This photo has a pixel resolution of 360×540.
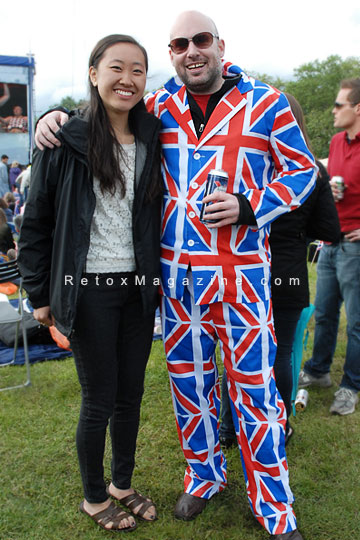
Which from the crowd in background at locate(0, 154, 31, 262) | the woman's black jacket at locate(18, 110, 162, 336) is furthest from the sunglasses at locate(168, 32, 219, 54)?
the crowd in background at locate(0, 154, 31, 262)

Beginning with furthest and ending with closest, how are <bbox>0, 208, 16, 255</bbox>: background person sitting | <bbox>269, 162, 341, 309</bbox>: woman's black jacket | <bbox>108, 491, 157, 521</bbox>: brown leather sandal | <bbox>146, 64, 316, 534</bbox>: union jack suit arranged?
1. <bbox>0, 208, 16, 255</bbox>: background person sitting
2. <bbox>269, 162, 341, 309</bbox>: woman's black jacket
3. <bbox>108, 491, 157, 521</bbox>: brown leather sandal
4. <bbox>146, 64, 316, 534</bbox>: union jack suit

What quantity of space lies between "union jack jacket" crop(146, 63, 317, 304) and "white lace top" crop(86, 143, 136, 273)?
18 cm

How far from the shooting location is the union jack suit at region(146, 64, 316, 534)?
1.91m

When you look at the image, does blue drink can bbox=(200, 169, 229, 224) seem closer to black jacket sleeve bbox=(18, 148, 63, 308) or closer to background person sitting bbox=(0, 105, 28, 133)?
black jacket sleeve bbox=(18, 148, 63, 308)

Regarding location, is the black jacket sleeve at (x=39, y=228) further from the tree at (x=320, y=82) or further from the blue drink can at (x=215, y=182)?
the tree at (x=320, y=82)

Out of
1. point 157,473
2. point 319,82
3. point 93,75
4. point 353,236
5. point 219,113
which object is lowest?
point 157,473

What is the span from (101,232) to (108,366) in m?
0.55

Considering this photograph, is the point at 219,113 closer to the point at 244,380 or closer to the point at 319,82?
the point at 244,380

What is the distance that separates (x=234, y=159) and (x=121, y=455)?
1.43 m

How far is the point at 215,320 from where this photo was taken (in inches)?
81.0

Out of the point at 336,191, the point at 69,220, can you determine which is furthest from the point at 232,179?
the point at 336,191

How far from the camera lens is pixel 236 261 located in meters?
1.97

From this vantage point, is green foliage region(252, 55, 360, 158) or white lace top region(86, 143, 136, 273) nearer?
white lace top region(86, 143, 136, 273)

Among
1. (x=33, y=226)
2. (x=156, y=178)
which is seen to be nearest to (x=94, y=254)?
(x=33, y=226)
